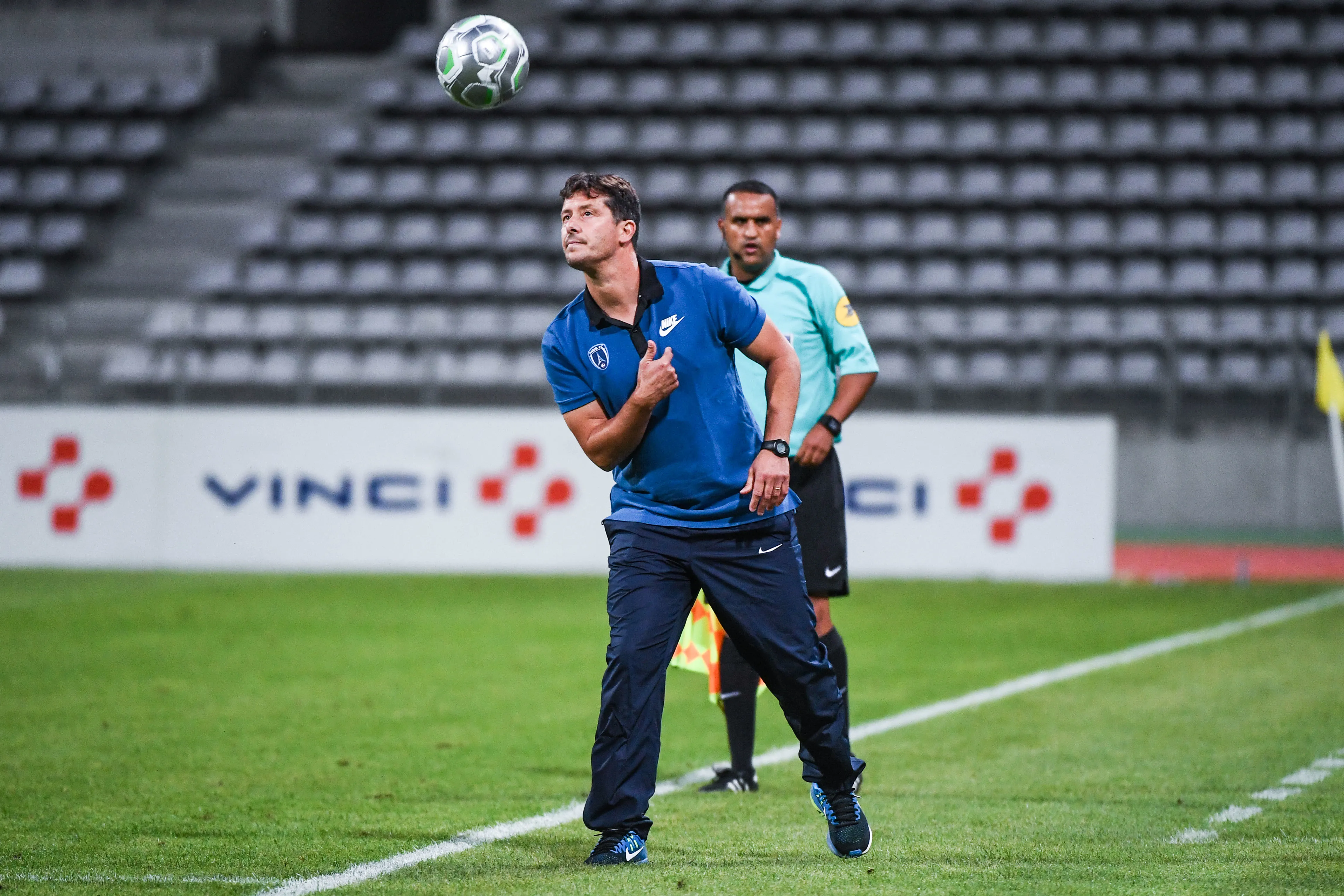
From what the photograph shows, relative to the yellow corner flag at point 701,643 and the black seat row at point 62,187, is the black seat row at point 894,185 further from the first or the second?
the yellow corner flag at point 701,643

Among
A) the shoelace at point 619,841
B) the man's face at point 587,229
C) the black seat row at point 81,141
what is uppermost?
the black seat row at point 81,141

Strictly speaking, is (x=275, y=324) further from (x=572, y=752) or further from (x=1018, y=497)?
(x=572, y=752)

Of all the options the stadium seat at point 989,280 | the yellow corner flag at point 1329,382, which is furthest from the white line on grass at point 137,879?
the stadium seat at point 989,280

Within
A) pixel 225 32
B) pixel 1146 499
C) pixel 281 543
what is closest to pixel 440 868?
pixel 281 543

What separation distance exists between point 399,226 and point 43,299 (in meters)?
4.92

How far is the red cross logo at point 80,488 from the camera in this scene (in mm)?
15609

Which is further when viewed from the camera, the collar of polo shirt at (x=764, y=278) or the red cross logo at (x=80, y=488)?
the red cross logo at (x=80, y=488)

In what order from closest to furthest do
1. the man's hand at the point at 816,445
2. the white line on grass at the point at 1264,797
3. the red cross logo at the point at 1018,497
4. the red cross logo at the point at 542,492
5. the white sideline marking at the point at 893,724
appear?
the white sideline marking at the point at 893,724 < the white line on grass at the point at 1264,797 < the man's hand at the point at 816,445 < the red cross logo at the point at 1018,497 < the red cross logo at the point at 542,492

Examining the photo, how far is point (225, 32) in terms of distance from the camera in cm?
2889

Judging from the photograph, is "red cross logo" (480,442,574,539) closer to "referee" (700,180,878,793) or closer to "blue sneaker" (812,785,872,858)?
"referee" (700,180,878,793)

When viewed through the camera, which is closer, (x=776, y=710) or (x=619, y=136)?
(x=776, y=710)

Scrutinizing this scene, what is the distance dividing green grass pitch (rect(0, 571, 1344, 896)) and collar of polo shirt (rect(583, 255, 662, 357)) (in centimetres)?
150

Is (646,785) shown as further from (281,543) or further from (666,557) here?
(281,543)

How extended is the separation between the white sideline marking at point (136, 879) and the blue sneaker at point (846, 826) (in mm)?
1593
